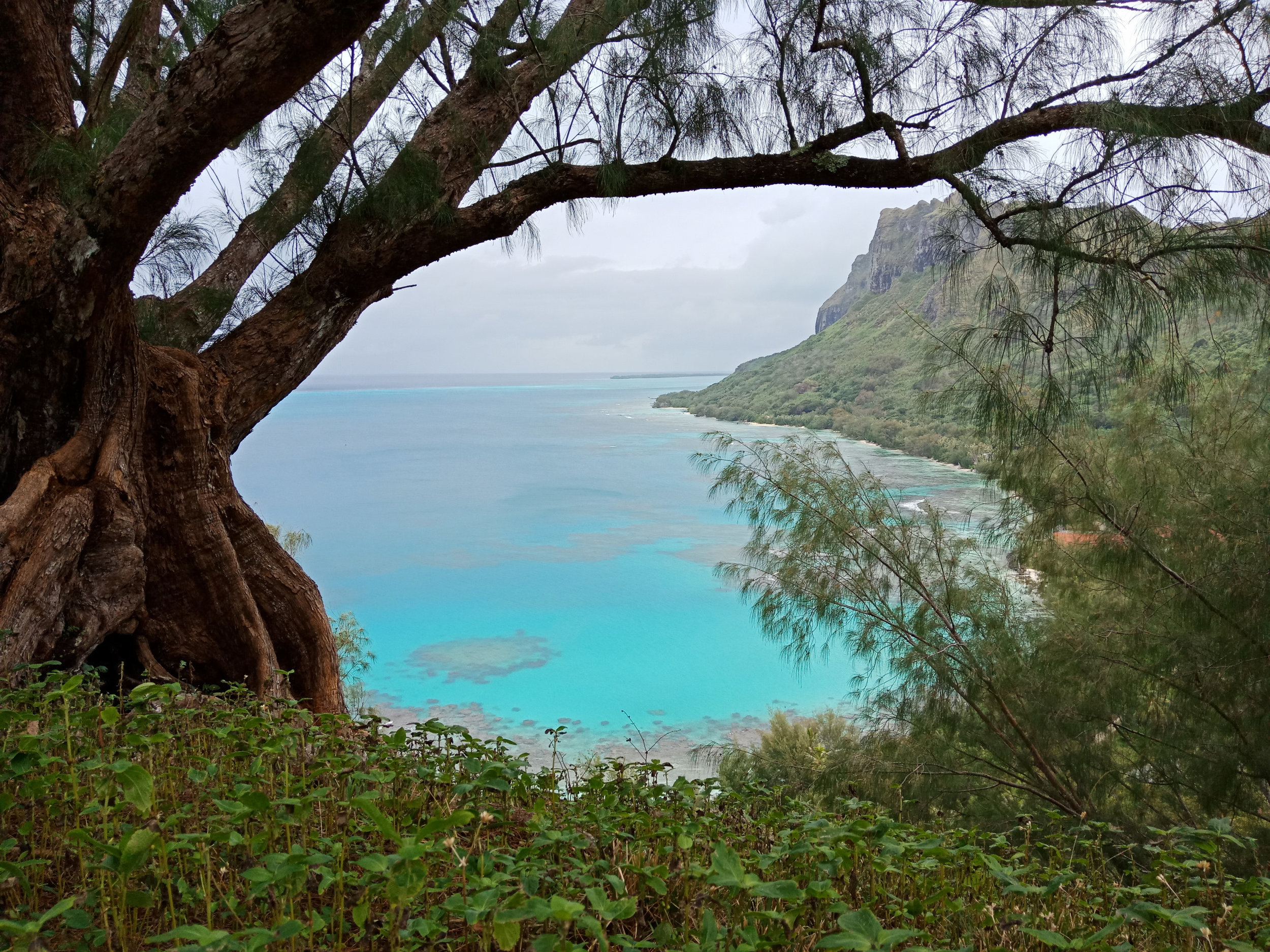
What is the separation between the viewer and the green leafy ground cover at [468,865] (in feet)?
2.74

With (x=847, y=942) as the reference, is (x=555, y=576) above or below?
below

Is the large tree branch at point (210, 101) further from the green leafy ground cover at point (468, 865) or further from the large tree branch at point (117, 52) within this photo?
the large tree branch at point (117, 52)

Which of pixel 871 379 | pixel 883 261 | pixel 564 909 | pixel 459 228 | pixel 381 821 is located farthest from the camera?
pixel 883 261

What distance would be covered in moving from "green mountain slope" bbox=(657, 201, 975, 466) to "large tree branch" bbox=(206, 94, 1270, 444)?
14.6 inches

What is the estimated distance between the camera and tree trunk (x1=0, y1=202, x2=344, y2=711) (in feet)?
6.36

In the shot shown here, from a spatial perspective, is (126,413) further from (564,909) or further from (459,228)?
(564,909)

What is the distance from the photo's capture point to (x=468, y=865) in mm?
963

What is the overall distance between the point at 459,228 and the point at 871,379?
14.4 meters

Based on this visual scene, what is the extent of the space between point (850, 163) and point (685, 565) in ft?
72.4

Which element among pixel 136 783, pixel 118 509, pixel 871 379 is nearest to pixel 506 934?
pixel 136 783

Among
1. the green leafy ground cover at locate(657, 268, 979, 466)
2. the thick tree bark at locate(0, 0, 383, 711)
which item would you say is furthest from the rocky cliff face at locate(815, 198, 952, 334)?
the thick tree bark at locate(0, 0, 383, 711)

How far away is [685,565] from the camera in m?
24.1

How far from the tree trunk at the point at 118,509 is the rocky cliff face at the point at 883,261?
14740 mm

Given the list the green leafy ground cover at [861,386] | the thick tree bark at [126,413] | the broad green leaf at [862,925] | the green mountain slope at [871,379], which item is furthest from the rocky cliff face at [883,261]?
the broad green leaf at [862,925]
